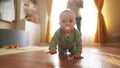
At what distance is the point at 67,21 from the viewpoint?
1166mm

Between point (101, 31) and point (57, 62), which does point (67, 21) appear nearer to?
point (57, 62)

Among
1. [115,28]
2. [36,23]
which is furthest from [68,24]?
[36,23]

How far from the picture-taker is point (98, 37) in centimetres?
384

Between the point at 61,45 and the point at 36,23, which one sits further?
the point at 36,23

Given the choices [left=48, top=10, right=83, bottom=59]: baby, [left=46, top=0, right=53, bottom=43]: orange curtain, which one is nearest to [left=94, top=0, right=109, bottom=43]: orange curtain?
[left=46, top=0, right=53, bottom=43]: orange curtain

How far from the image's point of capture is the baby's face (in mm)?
A: 1163

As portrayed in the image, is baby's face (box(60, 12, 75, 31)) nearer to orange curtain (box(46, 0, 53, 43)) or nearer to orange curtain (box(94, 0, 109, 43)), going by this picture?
orange curtain (box(94, 0, 109, 43))

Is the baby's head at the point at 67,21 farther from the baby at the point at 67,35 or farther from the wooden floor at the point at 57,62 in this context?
the wooden floor at the point at 57,62

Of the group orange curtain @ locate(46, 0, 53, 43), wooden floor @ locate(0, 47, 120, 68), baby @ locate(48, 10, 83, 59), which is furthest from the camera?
orange curtain @ locate(46, 0, 53, 43)

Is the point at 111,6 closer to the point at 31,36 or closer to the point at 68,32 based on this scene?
the point at 31,36

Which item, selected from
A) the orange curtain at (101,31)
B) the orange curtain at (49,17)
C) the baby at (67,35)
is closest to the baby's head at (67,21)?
the baby at (67,35)

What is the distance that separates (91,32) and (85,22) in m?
0.30

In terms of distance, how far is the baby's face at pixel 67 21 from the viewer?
1.16m

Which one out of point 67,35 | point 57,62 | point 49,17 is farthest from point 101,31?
point 57,62
